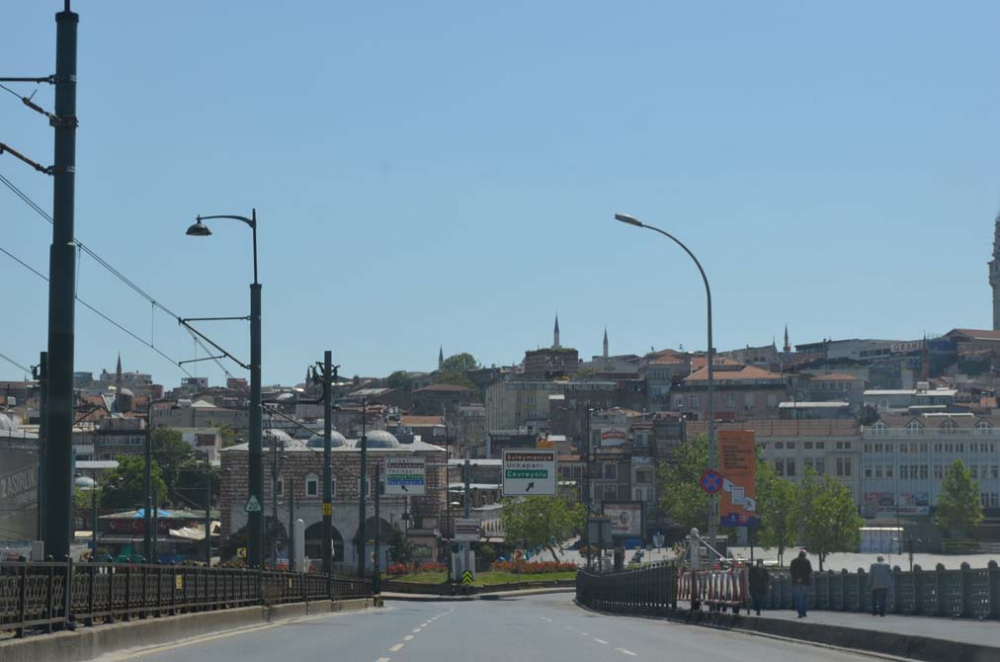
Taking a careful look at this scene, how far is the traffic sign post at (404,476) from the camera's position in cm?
10125

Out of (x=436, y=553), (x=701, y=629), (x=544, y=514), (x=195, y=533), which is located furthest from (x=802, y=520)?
(x=701, y=629)

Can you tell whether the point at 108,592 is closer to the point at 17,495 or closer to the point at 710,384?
the point at 710,384

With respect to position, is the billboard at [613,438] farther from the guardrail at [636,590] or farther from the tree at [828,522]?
the guardrail at [636,590]

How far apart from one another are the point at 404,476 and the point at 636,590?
5374cm

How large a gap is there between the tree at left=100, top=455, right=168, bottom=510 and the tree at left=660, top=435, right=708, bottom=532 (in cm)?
5332

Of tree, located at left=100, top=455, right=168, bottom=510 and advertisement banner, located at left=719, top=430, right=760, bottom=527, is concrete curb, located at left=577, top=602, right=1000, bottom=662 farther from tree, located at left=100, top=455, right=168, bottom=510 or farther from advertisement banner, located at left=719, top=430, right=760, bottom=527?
tree, located at left=100, top=455, right=168, bottom=510

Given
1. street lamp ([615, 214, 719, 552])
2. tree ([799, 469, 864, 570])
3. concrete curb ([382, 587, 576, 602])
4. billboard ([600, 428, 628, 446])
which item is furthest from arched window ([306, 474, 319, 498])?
street lamp ([615, 214, 719, 552])

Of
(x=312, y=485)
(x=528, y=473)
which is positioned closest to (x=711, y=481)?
(x=528, y=473)

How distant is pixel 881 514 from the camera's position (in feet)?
549

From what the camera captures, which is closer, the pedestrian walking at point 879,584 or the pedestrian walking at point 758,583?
the pedestrian walking at point 879,584

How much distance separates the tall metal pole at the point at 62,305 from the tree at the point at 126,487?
5539 inches

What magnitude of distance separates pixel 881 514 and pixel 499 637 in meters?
147

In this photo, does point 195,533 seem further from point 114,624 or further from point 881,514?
point 114,624

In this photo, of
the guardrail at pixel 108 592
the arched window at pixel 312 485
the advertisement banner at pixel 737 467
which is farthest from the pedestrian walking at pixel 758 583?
the arched window at pixel 312 485
